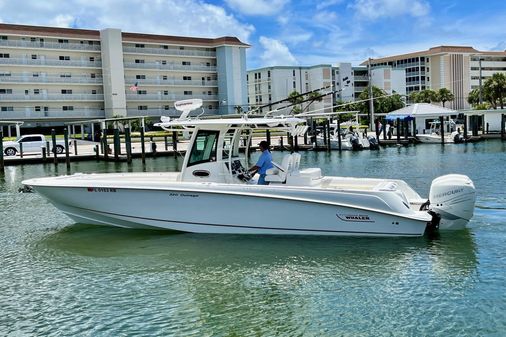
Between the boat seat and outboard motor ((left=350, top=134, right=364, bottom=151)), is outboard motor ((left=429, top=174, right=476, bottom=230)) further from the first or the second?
outboard motor ((left=350, top=134, right=364, bottom=151))

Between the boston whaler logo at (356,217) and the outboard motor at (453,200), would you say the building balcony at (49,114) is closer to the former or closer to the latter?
the boston whaler logo at (356,217)

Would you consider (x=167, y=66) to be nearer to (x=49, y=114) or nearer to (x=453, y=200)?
(x=49, y=114)

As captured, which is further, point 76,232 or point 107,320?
point 76,232

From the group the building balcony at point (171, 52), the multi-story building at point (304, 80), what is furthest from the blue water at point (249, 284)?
the multi-story building at point (304, 80)

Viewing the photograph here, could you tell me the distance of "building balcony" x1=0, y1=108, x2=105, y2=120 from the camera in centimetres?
7575

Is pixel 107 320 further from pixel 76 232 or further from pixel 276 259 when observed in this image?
pixel 76 232

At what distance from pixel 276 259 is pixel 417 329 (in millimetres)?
4012

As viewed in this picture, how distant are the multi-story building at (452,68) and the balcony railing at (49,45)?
8337 cm

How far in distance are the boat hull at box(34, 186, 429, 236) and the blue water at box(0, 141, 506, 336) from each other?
0.93 ft

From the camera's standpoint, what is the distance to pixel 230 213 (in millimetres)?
12898

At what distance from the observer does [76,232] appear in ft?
49.1

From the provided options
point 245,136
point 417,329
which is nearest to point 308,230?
point 245,136

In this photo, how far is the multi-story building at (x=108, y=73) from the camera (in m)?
77.3

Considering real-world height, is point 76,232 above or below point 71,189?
below
